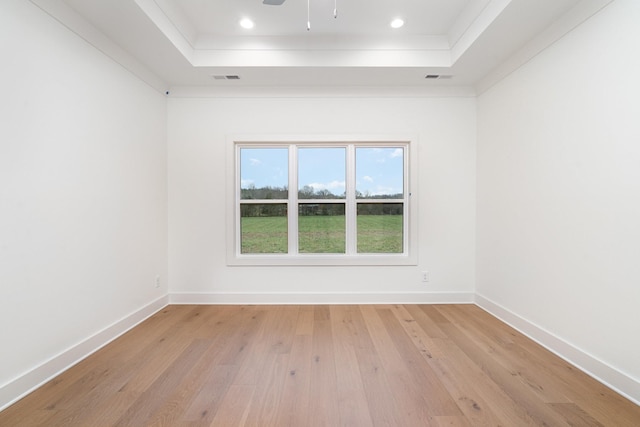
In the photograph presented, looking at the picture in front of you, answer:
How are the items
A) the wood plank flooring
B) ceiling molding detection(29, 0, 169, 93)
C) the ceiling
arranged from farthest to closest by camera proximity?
the ceiling, ceiling molding detection(29, 0, 169, 93), the wood plank flooring

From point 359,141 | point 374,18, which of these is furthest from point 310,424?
point 374,18

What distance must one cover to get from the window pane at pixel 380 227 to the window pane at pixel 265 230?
3.31ft

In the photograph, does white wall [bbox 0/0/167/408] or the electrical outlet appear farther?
the electrical outlet

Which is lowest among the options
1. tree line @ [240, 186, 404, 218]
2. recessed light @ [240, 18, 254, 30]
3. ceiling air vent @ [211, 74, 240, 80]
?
tree line @ [240, 186, 404, 218]

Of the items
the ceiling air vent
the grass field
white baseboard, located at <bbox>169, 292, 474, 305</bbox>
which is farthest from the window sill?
the ceiling air vent

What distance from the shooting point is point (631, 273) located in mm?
1774

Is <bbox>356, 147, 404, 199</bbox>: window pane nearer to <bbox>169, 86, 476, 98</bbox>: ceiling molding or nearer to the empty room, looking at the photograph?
the empty room

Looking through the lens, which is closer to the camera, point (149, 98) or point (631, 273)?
point (631, 273)

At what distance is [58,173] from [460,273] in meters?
4.12

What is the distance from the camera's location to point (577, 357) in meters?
2.11

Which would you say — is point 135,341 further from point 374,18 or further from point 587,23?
point 587,23

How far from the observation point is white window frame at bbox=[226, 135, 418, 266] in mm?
3449

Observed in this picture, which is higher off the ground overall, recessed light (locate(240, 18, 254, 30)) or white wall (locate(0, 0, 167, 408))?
recessed light (locate(240, 18, 254, 30))

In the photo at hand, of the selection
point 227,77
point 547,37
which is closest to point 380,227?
point 547,37
